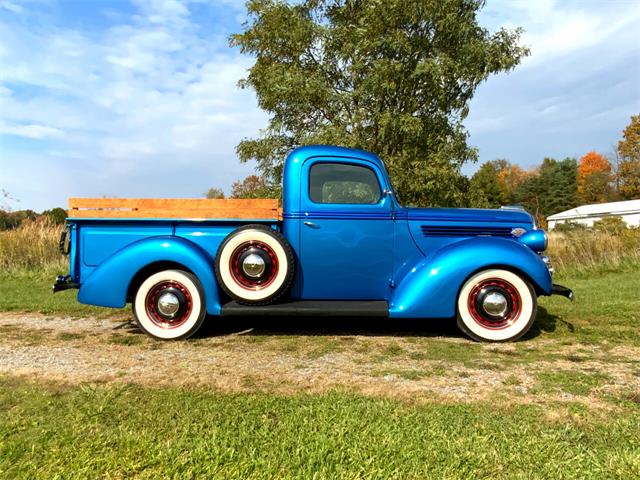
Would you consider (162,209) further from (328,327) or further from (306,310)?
(328,327)

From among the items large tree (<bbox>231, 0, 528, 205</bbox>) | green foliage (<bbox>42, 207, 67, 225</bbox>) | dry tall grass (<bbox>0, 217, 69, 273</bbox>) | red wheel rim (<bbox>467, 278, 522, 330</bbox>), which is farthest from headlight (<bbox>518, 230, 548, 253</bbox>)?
dry tall grass (<bbox>0, 217, 69, 273</bbox>)

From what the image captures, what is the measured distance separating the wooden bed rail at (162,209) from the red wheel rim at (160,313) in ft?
2.42

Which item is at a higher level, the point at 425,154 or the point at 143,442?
the point at 425,154

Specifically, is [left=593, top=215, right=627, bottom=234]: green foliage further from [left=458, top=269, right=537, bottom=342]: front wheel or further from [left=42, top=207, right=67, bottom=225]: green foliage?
[left=42, top=207, right=67, bottom=225]: green foliage

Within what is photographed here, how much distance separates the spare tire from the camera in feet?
14.5

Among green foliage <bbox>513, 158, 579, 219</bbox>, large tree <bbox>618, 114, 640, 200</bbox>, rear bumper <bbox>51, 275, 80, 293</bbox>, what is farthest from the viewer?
green foliage <bbox>513, 158, 579, 219</bbox>

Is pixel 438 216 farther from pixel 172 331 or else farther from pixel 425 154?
pixel 425 154

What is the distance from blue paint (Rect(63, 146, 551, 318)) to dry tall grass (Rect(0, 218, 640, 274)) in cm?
697

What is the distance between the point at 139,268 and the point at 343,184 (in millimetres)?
2342

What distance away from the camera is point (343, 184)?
4.86 metres

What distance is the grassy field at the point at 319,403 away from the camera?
83.9 inches

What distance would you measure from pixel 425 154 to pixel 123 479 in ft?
38.4

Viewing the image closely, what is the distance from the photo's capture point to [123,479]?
2.01 metres

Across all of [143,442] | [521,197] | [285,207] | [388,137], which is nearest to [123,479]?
[143,442]
